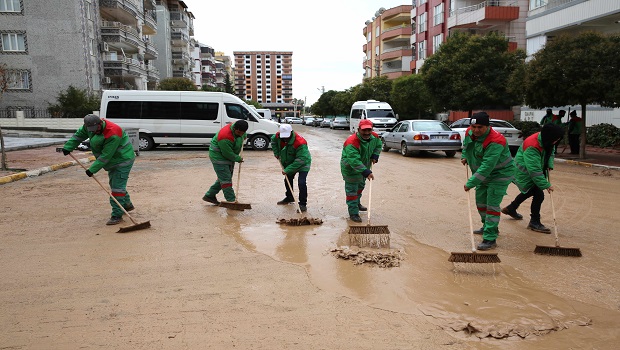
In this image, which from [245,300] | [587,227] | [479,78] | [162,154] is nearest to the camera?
[245,300]

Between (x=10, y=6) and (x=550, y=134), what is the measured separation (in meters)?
33.9

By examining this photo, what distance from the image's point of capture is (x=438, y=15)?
41312mm

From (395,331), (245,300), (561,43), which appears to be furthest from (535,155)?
(561,43)

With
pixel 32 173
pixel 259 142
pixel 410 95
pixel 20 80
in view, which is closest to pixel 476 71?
pixel 410 95

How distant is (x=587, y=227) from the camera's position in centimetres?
653

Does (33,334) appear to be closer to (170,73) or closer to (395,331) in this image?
(395,331)

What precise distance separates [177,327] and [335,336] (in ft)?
3.90

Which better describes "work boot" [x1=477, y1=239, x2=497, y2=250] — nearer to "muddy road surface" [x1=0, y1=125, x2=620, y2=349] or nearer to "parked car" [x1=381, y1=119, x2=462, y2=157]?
"muddy road surface" [x1=0, y1=125, x2=620, y2=349]

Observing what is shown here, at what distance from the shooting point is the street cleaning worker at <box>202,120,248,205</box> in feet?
25.1

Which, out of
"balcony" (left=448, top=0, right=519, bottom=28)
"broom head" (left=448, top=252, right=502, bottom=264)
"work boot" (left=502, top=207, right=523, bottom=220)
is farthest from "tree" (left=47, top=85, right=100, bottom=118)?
"broom head" (left=448, top=252, right=502, bottom=264)

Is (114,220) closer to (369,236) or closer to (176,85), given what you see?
(369,236)

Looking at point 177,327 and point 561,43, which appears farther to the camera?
point 561,43

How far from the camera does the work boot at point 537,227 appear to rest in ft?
20.6

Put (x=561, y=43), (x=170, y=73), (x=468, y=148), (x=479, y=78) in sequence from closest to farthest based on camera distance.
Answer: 1. (x=468, y=148)
2. (x=561, y=43)
3. (x=479, y=78)
4. (x=170, y=73)
